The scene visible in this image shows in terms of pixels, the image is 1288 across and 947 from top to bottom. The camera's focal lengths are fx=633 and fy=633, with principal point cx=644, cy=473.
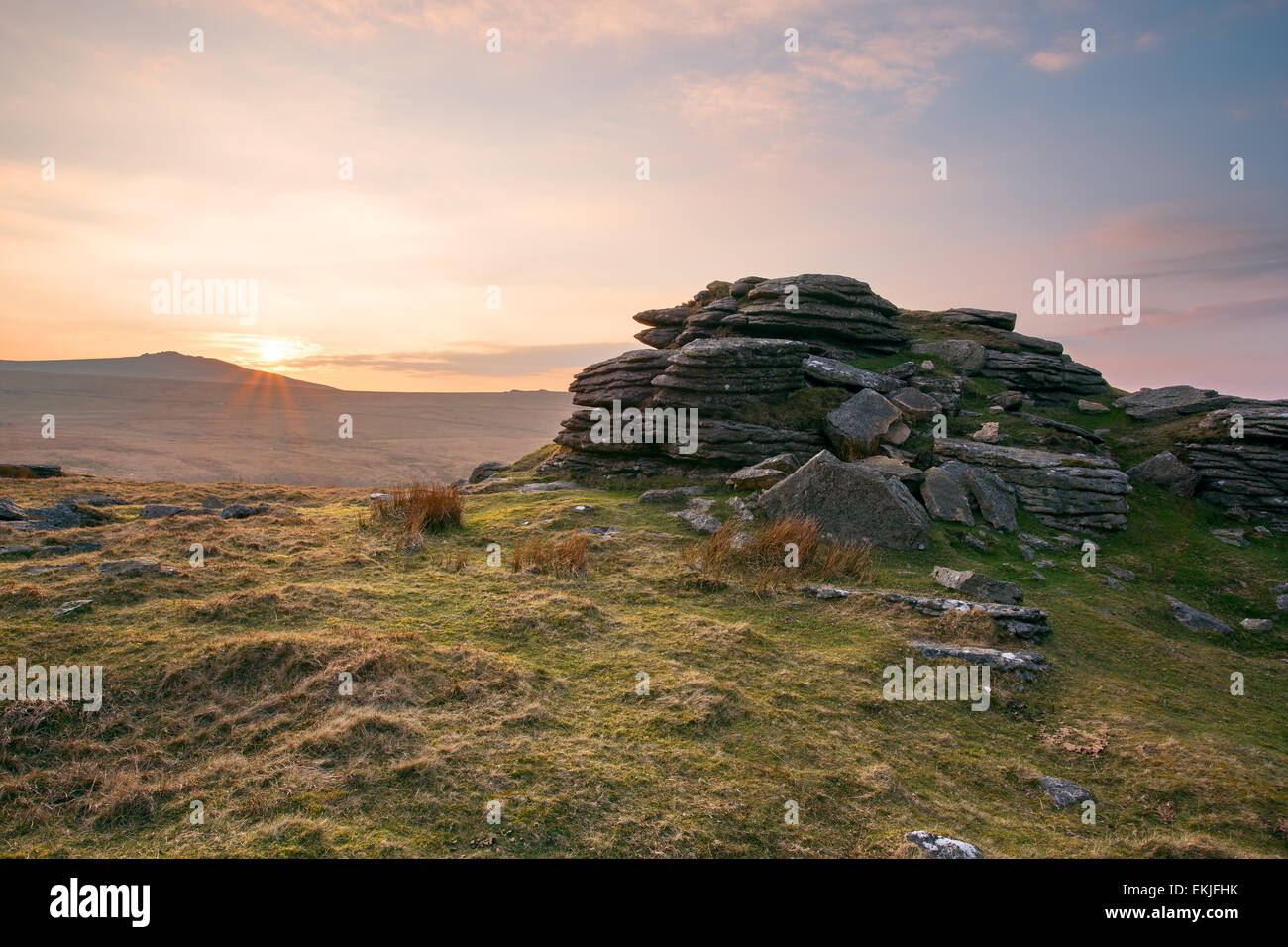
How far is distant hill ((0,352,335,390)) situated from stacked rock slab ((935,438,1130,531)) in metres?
160

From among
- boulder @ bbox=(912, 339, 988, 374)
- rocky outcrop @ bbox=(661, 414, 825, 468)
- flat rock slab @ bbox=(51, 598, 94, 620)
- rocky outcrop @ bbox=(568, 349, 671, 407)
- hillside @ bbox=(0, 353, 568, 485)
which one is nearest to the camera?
flat rock slab @ bbox=(51, 598, 94, 620)

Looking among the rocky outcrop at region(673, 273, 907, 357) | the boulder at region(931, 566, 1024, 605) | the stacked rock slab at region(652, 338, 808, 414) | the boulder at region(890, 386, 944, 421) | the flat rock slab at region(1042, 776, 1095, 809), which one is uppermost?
the rocky outcrop at region(673, 273, 907, 357)

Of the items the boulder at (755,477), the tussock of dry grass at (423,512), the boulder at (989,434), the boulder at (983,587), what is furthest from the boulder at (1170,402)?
the tussock of dry grass at (423,512)

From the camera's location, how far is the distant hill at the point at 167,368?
475 feet

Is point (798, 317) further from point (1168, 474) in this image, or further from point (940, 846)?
point (940, 846)

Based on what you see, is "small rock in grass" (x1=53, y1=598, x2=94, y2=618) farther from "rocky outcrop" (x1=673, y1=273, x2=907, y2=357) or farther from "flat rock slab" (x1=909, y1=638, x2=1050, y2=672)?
"rocky outcrop" (x1=673, y1=273, x2=907, y2=357)

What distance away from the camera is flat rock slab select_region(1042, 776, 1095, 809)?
5.36m

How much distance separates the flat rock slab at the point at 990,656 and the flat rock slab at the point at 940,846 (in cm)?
342

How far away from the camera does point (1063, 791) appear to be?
545 centimetres

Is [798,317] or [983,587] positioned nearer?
[983,587]

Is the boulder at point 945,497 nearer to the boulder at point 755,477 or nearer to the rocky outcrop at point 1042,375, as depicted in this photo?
the boulder at point 755,477

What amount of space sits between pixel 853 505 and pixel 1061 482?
5.86 m

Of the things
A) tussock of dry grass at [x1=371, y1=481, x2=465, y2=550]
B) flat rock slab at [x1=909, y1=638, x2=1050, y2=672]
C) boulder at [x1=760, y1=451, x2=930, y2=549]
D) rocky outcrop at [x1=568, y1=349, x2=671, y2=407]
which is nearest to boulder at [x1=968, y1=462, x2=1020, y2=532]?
boulder at [x1=760, y1=451, x2=930, y2=549]

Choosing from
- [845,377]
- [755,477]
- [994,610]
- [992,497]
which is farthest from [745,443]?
[994,610]
